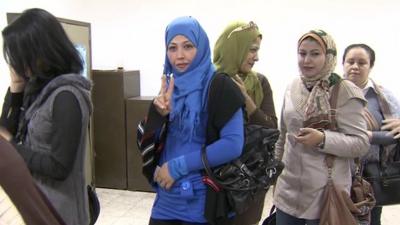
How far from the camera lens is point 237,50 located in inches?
72.9

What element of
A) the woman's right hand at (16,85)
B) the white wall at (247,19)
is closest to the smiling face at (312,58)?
the woman's right hand at (16,85)

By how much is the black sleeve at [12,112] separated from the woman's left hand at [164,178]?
0.56 meters

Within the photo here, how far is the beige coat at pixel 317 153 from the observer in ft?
5.34

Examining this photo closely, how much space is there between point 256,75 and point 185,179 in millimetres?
762

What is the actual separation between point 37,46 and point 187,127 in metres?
0.58

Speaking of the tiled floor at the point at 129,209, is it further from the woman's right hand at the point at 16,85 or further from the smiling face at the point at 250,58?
the woman's right hand at the point at 16,85

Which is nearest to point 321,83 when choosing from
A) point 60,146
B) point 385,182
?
point 385,182

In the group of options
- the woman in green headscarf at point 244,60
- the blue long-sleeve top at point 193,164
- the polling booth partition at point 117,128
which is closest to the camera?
the blue long-sleeve top at point 193,164

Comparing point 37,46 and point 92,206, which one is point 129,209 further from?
point 37,46

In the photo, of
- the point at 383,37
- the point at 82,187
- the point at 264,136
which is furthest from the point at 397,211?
the point at 82,187

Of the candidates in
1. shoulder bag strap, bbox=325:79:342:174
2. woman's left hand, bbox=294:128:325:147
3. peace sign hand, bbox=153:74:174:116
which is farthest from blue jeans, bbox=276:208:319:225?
peace sign hand, bbox=153:74:174:116

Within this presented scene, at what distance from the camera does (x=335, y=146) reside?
1595 mm

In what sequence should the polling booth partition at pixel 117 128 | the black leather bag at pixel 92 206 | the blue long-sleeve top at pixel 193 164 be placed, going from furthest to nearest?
the polling booth partition at pixel 117 128
the black leather bag at pixel 92 206
the blue long-sleeve top at pixel 193 164

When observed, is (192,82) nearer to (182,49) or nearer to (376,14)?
(182,49)
